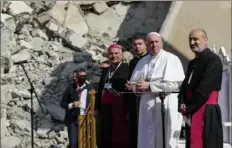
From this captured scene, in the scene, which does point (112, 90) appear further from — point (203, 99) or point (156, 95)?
point (203, 99)

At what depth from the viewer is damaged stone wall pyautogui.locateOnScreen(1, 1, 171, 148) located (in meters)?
11.4

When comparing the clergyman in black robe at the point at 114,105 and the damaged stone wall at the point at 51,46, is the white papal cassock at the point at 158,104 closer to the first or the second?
the clergyman in black robe at the point at 114,105

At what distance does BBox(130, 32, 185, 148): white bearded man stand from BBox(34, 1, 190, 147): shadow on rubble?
1567 mm

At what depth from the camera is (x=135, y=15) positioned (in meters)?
14.6

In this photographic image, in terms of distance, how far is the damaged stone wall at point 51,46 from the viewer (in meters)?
11.4

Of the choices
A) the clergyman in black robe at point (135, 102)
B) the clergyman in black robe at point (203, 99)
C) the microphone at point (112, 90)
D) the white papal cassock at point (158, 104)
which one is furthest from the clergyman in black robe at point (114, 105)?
the clergyman in black robe at point (203, 99)

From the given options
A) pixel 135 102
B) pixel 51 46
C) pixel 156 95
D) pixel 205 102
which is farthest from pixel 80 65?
pixel 205 102

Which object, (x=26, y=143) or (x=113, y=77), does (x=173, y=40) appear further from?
(x=113, y=77)

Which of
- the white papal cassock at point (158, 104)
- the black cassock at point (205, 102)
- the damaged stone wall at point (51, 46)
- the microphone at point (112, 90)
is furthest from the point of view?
the damaged stone wall at point (51, 46)

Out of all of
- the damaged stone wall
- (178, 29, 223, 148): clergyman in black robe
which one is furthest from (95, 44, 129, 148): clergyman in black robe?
the damaged stone wall

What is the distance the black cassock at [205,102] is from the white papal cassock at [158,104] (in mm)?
465

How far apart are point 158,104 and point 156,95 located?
103 millimetres

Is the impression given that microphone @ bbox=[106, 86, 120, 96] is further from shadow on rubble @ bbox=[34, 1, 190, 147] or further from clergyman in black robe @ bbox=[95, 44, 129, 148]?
shadow on rubble @ bbox=[34, 1, 190, 147]

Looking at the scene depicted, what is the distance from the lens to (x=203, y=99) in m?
5.89
